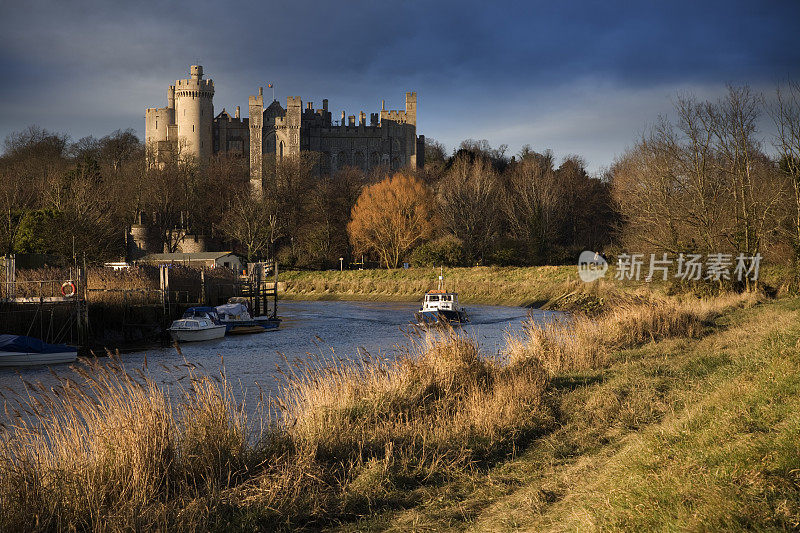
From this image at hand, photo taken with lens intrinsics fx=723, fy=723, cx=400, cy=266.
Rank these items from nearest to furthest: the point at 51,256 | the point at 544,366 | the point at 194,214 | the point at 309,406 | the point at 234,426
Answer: the point at 234,426, the point at 309,406, the point at 544,366, the point at 51,256, the point at 194,214

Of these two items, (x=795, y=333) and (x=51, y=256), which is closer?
(x=795, y=333)

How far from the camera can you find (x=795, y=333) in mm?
12664

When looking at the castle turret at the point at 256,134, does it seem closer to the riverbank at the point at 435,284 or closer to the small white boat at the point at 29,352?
the riverbank at the point at 435,284

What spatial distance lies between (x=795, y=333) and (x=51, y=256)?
41.5 m

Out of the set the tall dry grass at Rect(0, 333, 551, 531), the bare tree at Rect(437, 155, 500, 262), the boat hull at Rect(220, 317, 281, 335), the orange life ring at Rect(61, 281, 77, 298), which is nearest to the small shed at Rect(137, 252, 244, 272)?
the bare tree at Rect(437, 155, 500, 262)

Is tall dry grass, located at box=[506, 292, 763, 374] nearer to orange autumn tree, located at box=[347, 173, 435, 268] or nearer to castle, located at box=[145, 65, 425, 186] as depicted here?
orange autumn tree, located at box=[347, 173, 435, 268]

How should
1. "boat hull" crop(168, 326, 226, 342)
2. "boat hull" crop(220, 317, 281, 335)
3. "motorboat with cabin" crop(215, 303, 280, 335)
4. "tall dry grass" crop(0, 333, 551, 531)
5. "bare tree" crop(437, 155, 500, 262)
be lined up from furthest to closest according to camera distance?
"bare tree" crop(437, 155, 500, 262) → "motorboat with cabin" crop(215, 303, 280, 335) → "boat hull" crop(220, 317, 281, 335) → "boat hull" crop(168, 326, 226, 342) → "tall dry grass" crop(0, 333, 551, 531)

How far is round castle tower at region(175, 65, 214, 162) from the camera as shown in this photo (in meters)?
99.2

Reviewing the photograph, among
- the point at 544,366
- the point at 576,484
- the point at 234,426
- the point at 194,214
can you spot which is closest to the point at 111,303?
the point at 544,366

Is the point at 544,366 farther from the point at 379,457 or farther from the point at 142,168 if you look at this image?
the point at 142,168

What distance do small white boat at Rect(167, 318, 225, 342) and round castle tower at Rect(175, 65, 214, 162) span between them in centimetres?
7176

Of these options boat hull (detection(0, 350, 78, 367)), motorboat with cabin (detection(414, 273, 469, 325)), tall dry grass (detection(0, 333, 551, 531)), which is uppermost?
tall dry grass (detection(0, 333, 551, 531))

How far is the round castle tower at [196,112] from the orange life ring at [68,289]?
73195 mm

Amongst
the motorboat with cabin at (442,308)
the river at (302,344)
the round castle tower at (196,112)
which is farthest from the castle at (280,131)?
the motorboat with cabin at (442,308)
